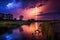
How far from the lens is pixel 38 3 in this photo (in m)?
2.13

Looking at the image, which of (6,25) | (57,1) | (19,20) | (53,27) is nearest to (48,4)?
(57,1)

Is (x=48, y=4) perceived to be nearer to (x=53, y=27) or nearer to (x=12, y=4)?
(x=53, y=27)

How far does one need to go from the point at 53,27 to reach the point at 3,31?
64cm

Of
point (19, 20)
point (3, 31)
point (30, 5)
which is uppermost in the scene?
point (30, 5)

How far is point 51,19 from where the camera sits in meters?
2.14

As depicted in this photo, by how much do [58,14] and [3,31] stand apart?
0.74 metres

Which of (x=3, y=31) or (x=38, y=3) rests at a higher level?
(x=38, y=3)

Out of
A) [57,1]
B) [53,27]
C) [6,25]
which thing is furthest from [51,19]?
[6,25]

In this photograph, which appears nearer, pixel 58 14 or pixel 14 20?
pixel 14 20

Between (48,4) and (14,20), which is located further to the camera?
(48,4)

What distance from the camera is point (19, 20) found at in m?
2.01

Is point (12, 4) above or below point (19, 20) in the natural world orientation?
above

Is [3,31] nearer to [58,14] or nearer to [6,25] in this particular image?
[6,25]

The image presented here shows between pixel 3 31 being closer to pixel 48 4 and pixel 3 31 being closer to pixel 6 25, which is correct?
pixel 6 25
